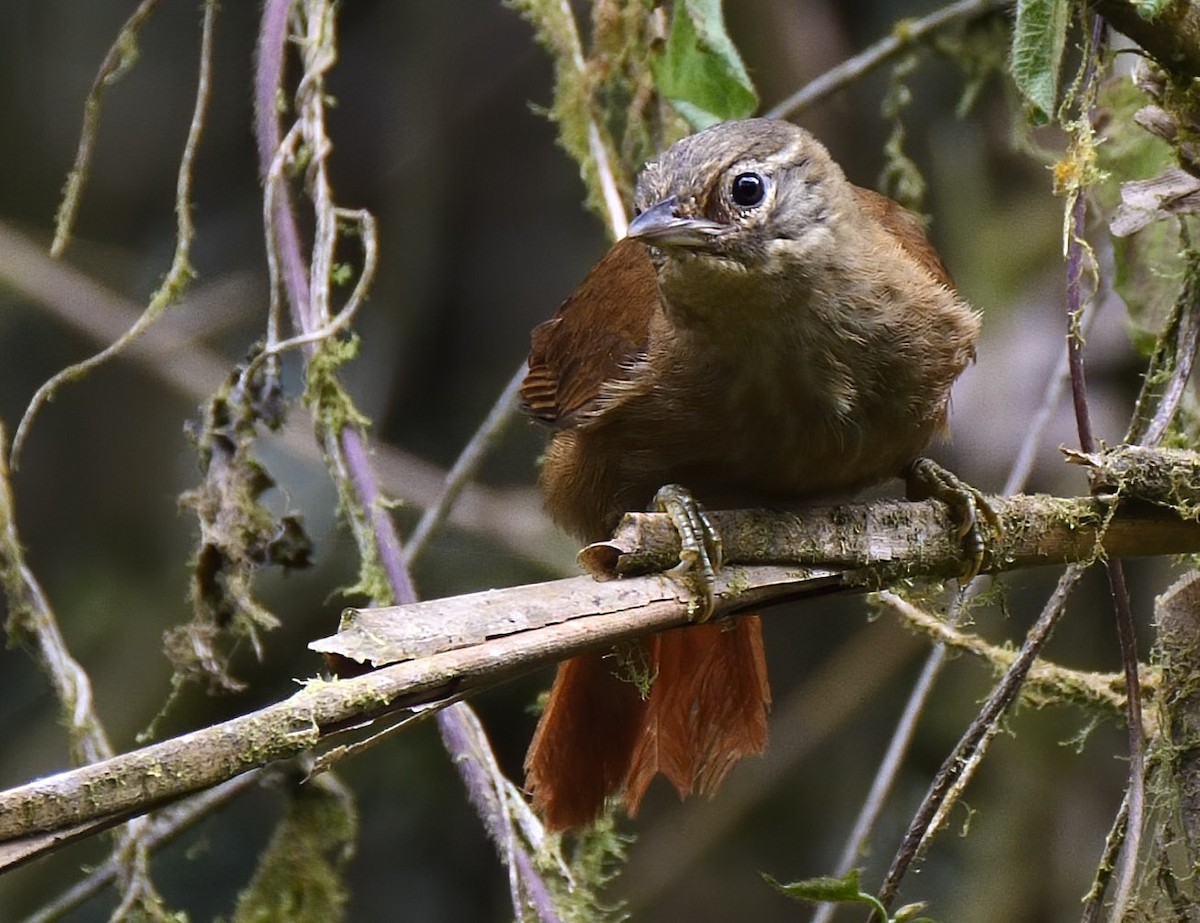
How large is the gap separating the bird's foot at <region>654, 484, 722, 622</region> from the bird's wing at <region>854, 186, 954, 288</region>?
55 cm

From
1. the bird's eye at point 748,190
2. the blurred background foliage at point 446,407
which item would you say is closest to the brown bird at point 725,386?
the bird's eye at point 748,190

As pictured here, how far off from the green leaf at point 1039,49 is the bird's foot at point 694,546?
25.5 inches

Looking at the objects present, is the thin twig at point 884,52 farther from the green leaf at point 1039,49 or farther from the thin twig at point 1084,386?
the green leaf at point 1039,49

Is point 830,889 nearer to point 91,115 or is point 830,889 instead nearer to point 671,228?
point 671,228

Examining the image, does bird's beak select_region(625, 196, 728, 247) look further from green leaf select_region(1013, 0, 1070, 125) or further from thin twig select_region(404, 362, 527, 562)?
thin twig select_region(404, 362, 527, 562)

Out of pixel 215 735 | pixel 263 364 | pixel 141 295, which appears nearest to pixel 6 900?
pixel 141 295

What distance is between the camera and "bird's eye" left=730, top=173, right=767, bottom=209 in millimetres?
1849

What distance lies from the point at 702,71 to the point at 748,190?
0.55 meters

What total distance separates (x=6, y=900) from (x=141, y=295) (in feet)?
4.94

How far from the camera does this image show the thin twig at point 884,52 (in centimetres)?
283

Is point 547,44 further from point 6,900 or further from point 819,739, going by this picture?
point 6,900

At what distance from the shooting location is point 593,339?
2195mm

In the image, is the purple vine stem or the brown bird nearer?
the brown bird

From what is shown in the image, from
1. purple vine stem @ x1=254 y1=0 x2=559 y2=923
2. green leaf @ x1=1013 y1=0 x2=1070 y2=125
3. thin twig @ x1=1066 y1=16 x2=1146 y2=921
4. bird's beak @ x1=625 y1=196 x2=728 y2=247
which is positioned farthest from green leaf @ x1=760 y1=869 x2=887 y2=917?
green leaf @ x1=1013 y1=0 x2=1070 y2=125
